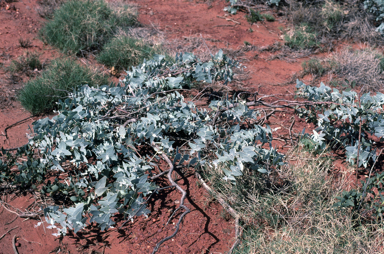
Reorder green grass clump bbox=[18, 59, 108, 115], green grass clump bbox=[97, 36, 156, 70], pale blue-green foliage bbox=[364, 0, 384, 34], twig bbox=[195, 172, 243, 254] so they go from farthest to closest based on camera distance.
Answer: pale blue-green foliage bbox=[364, 0, 384, 34], green grass clump bbox=[97, 36, 156, 70], green grass clump bbox=[18, 59, 108, 115], twig bbox=[195, 172, 243, 254]

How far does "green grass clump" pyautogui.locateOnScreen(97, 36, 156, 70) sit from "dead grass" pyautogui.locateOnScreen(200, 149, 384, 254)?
224cm

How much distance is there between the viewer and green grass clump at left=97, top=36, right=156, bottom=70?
4422 millimetres

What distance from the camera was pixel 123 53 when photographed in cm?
441

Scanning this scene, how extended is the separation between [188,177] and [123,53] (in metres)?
2.22

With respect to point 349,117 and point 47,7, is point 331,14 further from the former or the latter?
point 47,7

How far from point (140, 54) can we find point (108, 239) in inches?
105

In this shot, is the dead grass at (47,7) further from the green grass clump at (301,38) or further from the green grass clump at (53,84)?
the green grass clump at (301,38)

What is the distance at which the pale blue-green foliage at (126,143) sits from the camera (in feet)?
7.74

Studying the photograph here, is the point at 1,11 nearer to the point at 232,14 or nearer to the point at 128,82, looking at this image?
the point at 128,82

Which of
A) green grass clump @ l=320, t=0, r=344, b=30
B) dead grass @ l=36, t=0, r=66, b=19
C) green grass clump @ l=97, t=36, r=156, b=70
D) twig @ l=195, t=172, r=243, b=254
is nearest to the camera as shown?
twig @ l=195, t=172, r=243, b=254

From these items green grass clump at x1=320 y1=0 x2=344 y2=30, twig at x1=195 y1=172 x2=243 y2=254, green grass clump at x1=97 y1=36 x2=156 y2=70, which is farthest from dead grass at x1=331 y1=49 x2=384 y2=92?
twig at x1=195 y1=172 x2=243 y2=254

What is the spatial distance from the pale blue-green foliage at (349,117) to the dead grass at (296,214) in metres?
0.29

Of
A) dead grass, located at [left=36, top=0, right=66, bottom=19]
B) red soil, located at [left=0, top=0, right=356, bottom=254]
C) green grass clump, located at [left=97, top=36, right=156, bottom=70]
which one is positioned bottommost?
red soil, located at [left=0, top=0, right=356, bottom=254]

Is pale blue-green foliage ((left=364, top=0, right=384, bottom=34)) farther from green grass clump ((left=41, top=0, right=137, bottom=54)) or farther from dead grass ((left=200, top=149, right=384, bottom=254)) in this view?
green grass clump ((left=41, top=0, right=137, bottom=54))
